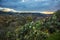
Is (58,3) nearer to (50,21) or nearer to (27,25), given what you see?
(50,21)

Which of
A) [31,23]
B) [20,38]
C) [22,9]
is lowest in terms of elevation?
[20,38]

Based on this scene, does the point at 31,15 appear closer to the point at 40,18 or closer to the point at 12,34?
the point at 40,18

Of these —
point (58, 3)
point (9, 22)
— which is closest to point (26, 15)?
point (9, 22)

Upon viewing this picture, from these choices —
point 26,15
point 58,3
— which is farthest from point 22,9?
point 58,3

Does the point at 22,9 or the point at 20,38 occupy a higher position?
the point at 22,9

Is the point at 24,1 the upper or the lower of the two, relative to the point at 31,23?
upper
